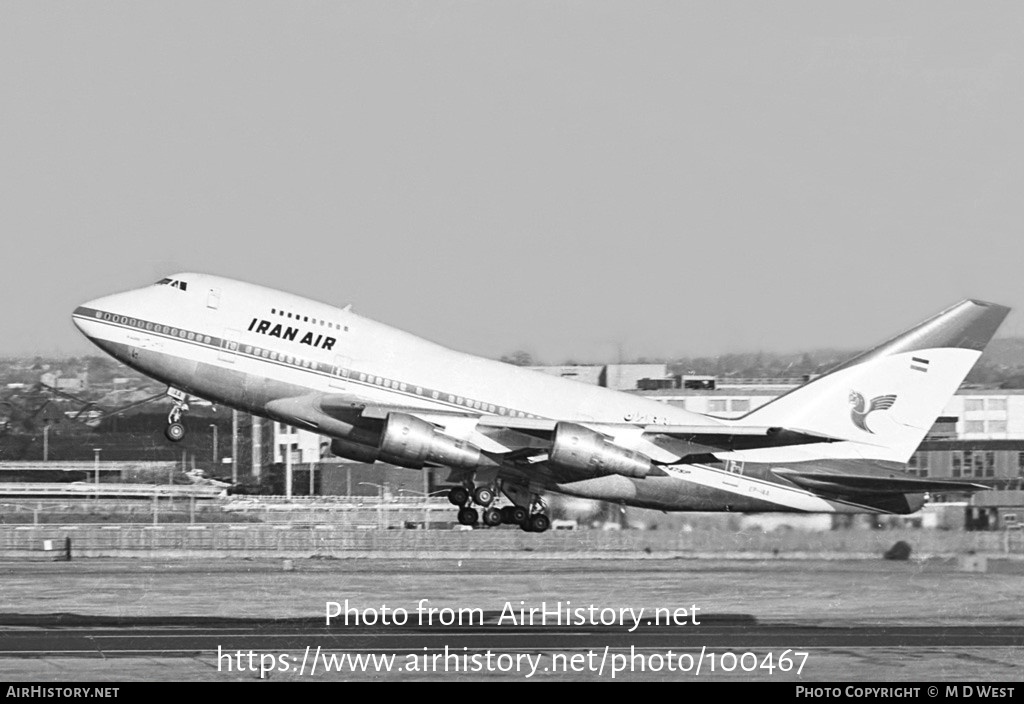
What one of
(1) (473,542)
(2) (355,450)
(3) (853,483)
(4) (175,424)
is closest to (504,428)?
(2) (355,450)

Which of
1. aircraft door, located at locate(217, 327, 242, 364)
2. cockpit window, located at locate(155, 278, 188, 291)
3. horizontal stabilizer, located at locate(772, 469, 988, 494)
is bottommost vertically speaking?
horizontal stabilizer, located at locate(772, 469, 988, 494)

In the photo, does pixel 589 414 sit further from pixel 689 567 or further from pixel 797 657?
pixel 797 657

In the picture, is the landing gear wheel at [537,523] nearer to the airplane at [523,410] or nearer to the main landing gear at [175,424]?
the airplane at [523,410]

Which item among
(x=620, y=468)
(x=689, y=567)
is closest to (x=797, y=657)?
(x=620, y=468)

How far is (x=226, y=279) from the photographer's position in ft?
127

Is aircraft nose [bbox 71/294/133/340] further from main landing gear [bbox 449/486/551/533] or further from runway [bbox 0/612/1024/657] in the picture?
main landing gear [bbox 449/486/551/533]

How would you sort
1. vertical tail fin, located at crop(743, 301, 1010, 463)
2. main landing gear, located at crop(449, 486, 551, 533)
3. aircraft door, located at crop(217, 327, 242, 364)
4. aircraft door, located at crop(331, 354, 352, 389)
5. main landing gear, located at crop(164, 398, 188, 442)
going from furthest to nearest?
vertical tail fin, located at crop(743, 301, 1010, 463)
main landing gear, located at crop(164, 398, 188, 442)
main landing gear, located at crop(449, 486, 551, 533)
aircraft door, located at crop(331, 354, 352, 389)
aircraft door, located at crop(217, 327, 242, 364)

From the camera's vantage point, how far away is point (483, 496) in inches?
1574

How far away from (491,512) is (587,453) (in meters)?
3.41

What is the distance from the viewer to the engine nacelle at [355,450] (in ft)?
128

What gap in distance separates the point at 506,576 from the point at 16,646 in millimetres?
14485

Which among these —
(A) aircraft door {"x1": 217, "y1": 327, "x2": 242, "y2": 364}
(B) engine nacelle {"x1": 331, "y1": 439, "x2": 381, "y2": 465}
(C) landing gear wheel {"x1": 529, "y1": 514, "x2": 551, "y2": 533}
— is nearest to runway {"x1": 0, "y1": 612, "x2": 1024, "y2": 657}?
(C) landing gear wheel {"x1": 529, "y1": 514, "x2": 551, "y2": 533}

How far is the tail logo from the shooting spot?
4194 cm

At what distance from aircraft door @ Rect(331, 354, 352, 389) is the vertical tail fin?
11456 millimetres
